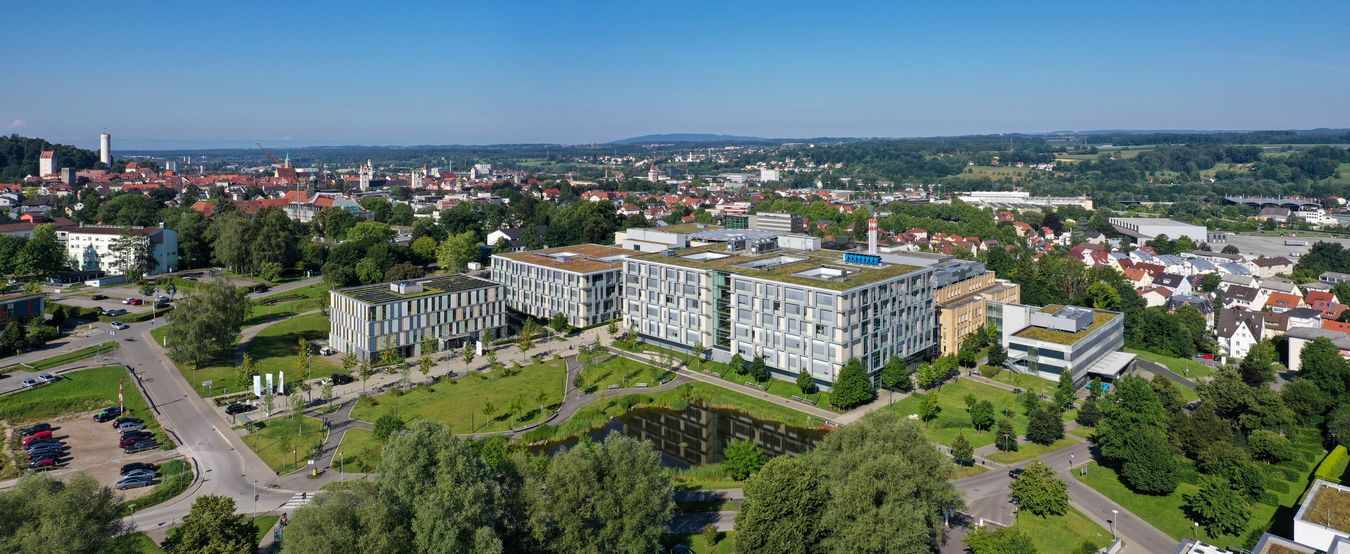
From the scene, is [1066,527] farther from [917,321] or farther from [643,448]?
[917,321]

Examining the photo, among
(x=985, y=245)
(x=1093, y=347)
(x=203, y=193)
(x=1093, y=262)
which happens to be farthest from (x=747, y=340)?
(x=203, y=193)

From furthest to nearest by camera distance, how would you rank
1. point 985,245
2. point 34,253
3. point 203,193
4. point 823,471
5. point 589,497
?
point 203,193, point 985,245, point 34,253, point 823,471, point 589,497

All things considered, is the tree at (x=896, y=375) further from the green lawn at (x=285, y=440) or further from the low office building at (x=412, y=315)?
the green lawn at (x=285, y=440)

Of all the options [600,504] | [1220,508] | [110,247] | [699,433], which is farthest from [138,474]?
[110,247]

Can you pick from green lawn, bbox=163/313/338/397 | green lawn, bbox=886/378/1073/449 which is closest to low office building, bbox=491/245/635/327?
green lawn, bbox=163/313/338/397

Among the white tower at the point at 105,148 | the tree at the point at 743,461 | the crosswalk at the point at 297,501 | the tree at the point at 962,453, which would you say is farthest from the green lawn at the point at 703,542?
the white tower at the point at 105,148

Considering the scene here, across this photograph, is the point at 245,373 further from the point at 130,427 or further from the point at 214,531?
the point at 214,531
